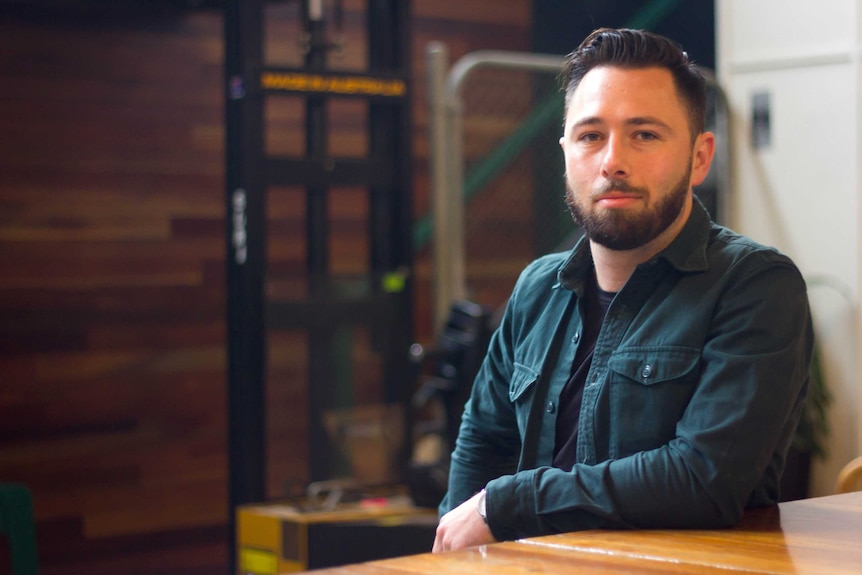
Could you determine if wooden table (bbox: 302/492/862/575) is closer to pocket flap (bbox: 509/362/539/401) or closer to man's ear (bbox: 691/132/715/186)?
pocket flap (bbox: 509/362/539/401)

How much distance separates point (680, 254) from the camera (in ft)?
5.68

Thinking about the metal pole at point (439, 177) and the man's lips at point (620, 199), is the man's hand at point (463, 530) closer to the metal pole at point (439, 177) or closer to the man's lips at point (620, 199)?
the man's lips at point (620, 199)

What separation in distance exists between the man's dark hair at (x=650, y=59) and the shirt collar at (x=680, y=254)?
0.45 ft

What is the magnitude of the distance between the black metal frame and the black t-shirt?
2.01 meters

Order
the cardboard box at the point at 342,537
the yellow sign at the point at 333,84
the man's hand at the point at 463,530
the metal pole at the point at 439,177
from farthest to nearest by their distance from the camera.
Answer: the metal pole at the point at 439,177 < the yellow sign at the point at 333,84 < the cardboard box at the point at 342,537 < the man's hand at the point at 463,530

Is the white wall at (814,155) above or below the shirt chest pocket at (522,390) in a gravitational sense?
above

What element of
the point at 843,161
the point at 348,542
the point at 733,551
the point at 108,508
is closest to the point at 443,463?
the point at 348,542

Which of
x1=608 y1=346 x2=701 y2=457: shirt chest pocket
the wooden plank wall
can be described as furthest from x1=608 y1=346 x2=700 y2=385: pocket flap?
the wooden plank wall

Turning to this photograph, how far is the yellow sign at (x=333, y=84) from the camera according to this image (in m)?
3.70

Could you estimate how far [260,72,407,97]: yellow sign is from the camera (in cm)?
370

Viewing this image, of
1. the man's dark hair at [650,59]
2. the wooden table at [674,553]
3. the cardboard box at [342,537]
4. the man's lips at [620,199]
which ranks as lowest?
the cardboard box at [342,537]

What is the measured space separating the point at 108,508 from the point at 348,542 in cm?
139

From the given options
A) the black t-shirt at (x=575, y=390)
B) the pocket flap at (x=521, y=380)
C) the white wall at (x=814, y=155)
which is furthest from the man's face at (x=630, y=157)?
the white wall at (x=814, y=155)

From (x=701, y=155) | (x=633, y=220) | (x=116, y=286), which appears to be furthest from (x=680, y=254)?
(x=116, y=286)
